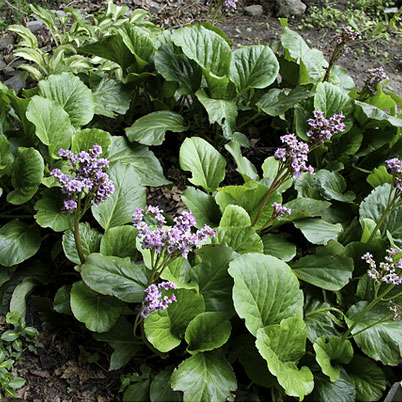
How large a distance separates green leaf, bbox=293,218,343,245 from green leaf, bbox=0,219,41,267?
1.61 metres

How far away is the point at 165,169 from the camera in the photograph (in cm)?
329

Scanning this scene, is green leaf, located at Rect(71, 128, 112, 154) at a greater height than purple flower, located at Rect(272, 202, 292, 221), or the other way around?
green leaf, located at Rect(71, 128, 112, 154)

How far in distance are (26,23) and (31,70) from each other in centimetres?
113

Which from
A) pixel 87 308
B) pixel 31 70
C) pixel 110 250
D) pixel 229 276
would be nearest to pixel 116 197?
pixel 110 250

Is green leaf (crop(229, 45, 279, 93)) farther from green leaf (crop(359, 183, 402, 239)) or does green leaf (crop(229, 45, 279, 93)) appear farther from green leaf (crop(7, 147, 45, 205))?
A: green leaf (crop(7, 147, 45, 205))

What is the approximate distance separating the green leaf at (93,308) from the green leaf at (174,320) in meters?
0.23

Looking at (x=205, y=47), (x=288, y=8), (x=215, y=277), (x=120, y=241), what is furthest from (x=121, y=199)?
(x=288, y=8)

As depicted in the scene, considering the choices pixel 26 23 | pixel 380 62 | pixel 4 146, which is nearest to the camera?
pixel 4 146

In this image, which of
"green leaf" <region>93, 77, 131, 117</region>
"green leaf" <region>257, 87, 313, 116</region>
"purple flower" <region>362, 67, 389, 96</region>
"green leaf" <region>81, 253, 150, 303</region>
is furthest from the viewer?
"purple flower" <region>362, 67, 389, 96</region>

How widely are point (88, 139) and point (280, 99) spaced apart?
5.02ft

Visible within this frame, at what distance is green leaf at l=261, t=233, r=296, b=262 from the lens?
2.54 meters

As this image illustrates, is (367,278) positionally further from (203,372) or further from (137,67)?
(137,67)

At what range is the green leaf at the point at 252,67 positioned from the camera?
10.5 feet

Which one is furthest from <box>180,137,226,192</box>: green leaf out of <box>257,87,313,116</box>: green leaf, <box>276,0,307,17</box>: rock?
<box>276,0,307,17</box>: rock
